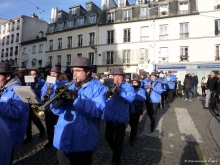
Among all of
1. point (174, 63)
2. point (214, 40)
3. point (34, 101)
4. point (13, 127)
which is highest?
point (214, 40)

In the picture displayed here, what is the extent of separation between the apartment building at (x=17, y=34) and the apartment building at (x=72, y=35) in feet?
24.2

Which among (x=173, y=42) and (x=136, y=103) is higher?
(x=173, y=42)

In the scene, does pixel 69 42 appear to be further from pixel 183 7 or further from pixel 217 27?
pixel 217 27

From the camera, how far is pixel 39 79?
5.57 m

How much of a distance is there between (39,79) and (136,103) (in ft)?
10.8

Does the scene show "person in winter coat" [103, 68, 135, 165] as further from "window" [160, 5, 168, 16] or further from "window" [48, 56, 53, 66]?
"window" [48, 56, 53, 66]

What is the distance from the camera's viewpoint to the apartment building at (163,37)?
21.9m

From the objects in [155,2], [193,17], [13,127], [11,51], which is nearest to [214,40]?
[193,17]

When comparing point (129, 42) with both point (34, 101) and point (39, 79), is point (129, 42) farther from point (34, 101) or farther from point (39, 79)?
point (34, 101)

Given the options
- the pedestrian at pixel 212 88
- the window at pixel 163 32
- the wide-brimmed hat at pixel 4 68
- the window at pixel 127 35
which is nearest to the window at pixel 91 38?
the window at pixel 127 35

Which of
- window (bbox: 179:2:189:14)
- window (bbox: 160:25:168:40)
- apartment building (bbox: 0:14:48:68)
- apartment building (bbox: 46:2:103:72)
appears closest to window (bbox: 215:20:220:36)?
window (bbox: 179:2:189:14)

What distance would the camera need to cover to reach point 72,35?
30375 millimetres

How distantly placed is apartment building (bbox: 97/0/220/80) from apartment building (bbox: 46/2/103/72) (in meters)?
1.67

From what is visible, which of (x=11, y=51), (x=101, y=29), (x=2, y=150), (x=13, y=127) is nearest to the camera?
(x=2, y=150)
